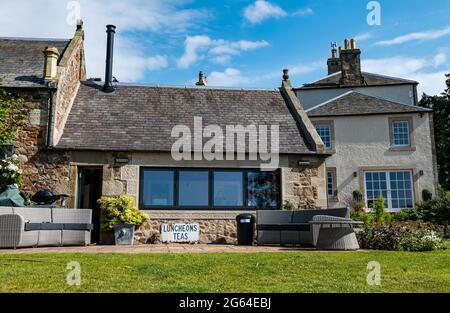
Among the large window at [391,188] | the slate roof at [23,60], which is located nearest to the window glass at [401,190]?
the large window at [391,188]

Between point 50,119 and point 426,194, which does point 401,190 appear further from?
point 50,119

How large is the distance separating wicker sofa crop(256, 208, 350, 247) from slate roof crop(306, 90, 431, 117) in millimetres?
11732

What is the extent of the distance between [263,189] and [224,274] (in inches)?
318

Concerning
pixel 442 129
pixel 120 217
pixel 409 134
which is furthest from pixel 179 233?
pixel 442 129

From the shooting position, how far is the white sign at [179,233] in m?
12.4

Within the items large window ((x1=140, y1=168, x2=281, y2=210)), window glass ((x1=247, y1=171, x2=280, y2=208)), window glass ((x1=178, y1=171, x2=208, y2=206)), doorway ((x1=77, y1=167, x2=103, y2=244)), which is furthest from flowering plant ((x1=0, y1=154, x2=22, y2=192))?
window glass ((x1=247, y1=171, x2=280, y2=208))

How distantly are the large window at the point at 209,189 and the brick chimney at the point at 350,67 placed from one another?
48.2 feet

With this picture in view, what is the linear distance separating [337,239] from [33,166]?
28.8ft

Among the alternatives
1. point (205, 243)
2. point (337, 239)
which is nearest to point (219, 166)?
point (205, 243)

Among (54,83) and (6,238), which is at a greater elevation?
(54,83)

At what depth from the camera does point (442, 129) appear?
106 feet

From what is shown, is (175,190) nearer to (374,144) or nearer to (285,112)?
(285,112)
